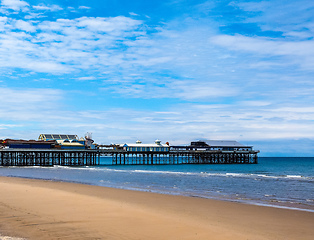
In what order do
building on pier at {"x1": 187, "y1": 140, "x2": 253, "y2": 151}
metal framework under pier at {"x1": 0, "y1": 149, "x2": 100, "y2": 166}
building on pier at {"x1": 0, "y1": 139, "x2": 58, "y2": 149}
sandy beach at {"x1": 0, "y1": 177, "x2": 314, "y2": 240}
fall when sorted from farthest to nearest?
building on pier at {"x1": 187, "y1": 140, "x2": 253, "y2": 151}, building on pier at {"x1": 0, "y1": 139, "x2": 58, "y2": 149}, metal framework under pier at {"x1": 0, "y1": 149, "x2": 100, "y2": 166}, sandy beach at {"x1": 0, "y1": 177, "x2": 314, "y2": 240}

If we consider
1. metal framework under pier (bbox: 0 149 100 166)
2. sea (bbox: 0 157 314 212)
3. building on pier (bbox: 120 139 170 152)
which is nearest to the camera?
sea (bbox: 0 157 314 212)

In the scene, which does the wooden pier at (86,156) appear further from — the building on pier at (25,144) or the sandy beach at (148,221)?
the sandy beach at (148,221)

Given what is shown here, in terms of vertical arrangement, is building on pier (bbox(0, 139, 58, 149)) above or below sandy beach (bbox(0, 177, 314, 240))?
above

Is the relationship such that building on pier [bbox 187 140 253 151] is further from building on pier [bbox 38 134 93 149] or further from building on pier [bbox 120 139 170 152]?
building on pier [bbox 38 134 93 149]

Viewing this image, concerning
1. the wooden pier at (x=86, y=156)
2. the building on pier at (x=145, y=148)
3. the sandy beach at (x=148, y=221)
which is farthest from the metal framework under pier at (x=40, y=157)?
A: the sandy beach at (x=148, y=221)

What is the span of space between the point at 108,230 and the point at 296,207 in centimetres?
991

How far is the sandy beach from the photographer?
8742 mm

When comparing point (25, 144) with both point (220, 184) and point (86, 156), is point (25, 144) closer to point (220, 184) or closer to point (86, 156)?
point (86, 156)

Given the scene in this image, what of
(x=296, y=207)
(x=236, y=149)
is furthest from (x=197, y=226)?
(x=236, y=149)

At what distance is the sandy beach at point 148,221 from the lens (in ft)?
28.7

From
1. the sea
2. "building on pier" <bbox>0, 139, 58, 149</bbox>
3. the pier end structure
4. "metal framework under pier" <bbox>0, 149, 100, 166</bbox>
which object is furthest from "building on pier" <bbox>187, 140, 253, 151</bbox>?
the sea

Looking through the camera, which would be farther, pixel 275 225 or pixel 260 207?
pixel 260 207

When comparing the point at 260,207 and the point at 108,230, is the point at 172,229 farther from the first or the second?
the point at 260,207

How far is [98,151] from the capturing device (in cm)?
7019
